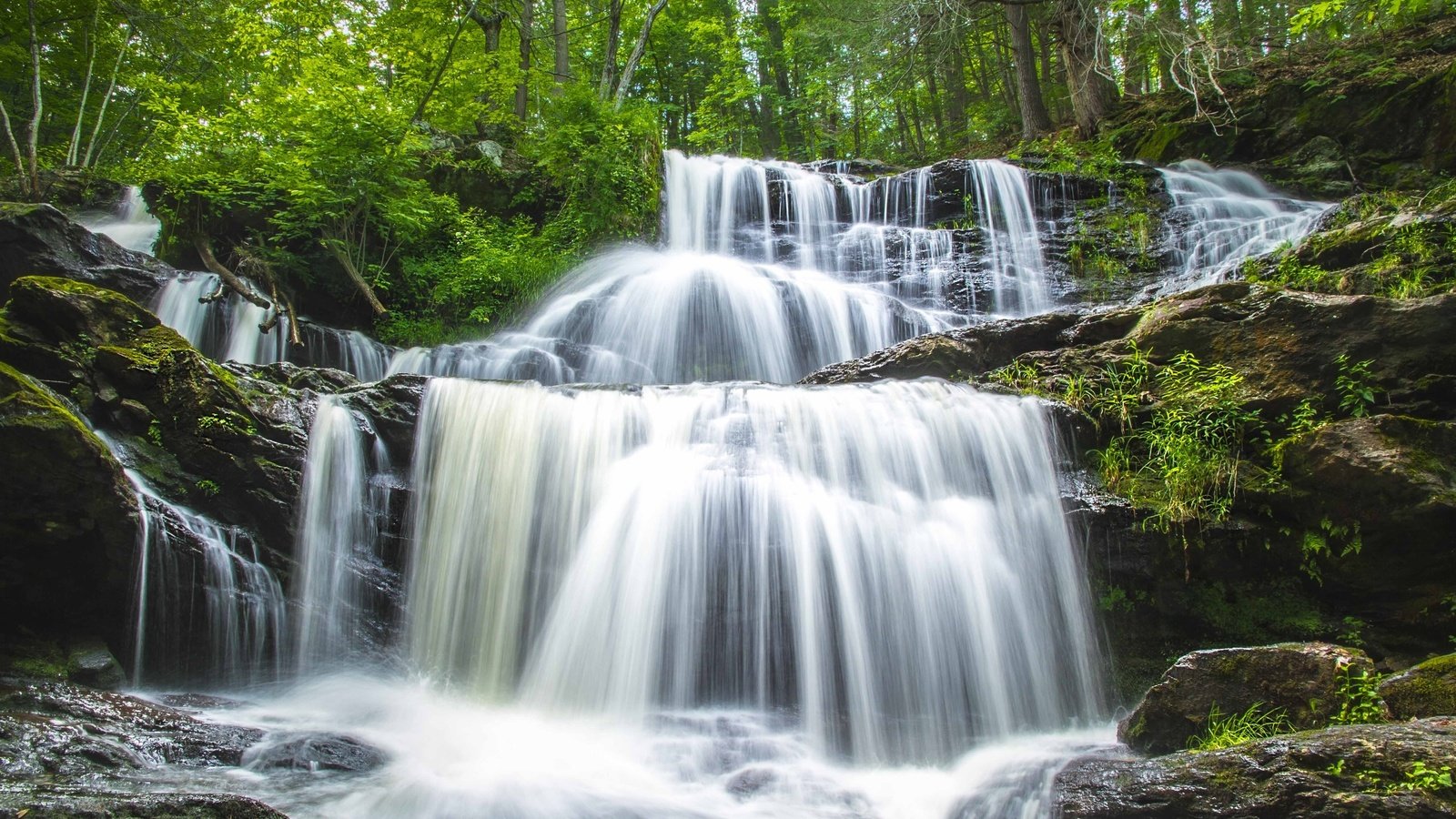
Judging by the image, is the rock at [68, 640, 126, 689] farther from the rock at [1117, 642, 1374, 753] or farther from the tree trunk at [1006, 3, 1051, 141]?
the tree trunk at [1006, 3, 1051, 141]

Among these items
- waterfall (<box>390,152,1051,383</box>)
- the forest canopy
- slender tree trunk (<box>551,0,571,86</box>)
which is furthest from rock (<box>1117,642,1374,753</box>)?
slender tree trunk (<box>551,0,571,86</box>)

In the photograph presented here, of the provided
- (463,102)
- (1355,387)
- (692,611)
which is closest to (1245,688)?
(1355,387)

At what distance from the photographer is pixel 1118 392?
6215 mm

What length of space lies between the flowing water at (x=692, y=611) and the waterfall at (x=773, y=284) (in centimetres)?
278

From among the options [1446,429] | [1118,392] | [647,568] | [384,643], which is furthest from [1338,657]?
[384,643]

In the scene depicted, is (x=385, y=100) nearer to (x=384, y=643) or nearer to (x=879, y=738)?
(x=384, y=643)

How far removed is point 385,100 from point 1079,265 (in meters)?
10.5

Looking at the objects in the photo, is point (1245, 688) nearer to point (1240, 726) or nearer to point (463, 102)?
point (1240, 726)

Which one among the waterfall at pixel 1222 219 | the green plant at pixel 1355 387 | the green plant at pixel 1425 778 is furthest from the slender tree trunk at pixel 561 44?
the green plant at pixel 1425 778

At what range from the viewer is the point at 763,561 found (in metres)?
5.60

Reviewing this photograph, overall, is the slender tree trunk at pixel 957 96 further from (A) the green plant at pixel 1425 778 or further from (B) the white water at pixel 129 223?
(A) the green plant at pixel 1425 778

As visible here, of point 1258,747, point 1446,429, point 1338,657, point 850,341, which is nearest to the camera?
point 1258,747

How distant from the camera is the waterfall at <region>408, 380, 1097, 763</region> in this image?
5152mm

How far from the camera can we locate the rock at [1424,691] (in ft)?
11.2
